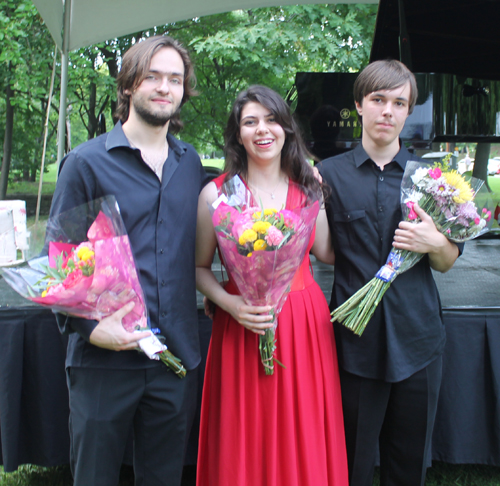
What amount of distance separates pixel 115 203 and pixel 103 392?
654 mm

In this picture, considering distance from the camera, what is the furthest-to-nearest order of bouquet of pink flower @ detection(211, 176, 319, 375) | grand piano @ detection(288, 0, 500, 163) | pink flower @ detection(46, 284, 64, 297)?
grand piano @ detection(288, 0, 500, 163) → bouquet of pink flower @ detection(211, 176, 319, 375) → pink flower @ detection(46, 284, 64, 297)

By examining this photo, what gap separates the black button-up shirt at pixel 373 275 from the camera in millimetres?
1778

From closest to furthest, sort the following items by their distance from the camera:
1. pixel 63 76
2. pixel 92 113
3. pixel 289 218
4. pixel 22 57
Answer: pixel 289 218 < pixel 63 76 < pixel 22 57 < pixel 92 113

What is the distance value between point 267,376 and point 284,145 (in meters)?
0.97

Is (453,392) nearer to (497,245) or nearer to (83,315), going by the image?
(83,315)

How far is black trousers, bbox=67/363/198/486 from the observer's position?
62.1 inches

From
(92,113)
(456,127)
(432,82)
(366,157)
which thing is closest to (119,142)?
(366,157)

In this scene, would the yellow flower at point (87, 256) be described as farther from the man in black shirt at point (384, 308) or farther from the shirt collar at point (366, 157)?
the shirt collar at point (366, 157)

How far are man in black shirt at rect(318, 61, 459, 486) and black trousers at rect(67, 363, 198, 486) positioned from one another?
2.24 feet

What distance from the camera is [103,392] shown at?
1579 millimetres

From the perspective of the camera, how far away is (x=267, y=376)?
1.77 m

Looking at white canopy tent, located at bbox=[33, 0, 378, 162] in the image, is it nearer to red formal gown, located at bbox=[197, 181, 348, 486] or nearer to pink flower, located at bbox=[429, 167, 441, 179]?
red formal gown, located at bbox=[197, 181, 348, 486]

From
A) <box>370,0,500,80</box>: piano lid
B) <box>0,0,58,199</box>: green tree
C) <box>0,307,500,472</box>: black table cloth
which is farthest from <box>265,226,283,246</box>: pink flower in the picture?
<box>0,0,58,199</box>: green tree

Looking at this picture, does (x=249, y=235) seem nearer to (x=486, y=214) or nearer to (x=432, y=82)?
(x=486, y=214)
